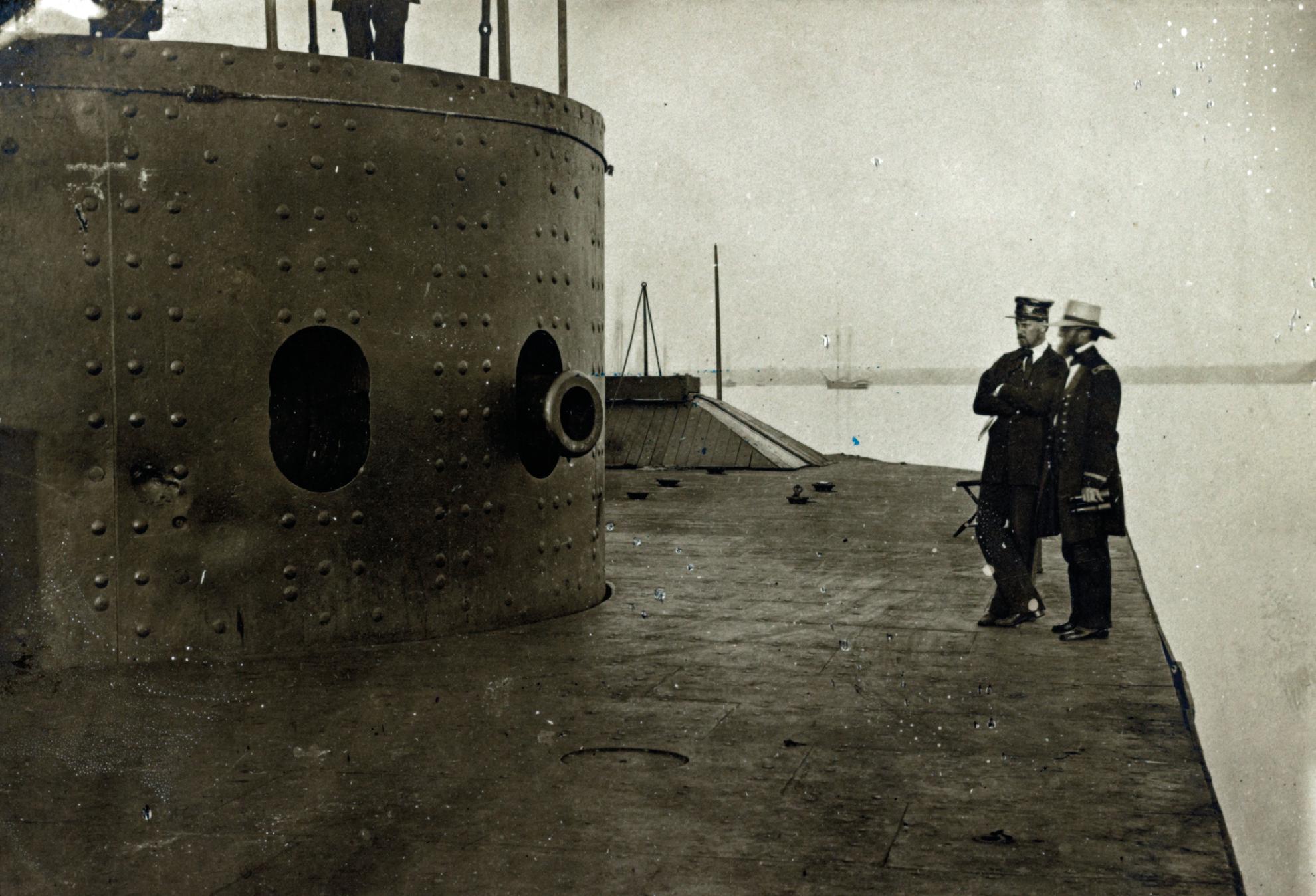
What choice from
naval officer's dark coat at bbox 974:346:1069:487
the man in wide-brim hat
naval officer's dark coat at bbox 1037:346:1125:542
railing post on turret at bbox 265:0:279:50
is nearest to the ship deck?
the man in wide-brim hat

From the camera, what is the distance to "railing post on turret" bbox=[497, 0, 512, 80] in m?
7.23

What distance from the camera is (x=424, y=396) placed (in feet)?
21.6

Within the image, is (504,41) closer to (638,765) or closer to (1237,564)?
(638,765)

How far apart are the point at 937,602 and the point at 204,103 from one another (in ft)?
16.0

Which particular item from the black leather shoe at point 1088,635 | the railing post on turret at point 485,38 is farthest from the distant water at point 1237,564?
the railing post on turret at point 485,38

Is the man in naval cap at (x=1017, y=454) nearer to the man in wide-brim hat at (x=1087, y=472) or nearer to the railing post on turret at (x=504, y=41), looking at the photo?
the man in wide-brim hat at (x=1087, y=472)

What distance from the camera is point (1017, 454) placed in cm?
709

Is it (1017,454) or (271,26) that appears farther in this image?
(1017,454)

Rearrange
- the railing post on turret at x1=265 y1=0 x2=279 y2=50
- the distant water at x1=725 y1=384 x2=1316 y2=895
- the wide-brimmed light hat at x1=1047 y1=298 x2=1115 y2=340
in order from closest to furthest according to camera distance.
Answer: the railing post on turret at x1=265 y1=0 x2=279 y2=50 → the wide-brimmed light hat at x1=1047 y1=298 x2=1115 y2=340 → the distant water at x1=725 y1=384 x2=1316 y2=895

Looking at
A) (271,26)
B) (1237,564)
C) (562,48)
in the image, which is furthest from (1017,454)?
(1237,564)

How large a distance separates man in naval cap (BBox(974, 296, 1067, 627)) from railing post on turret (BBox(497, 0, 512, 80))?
122 inches

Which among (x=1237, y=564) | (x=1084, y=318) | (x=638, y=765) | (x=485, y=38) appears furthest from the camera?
(x=1237, y=564)

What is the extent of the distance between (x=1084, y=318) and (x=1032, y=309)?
354mm

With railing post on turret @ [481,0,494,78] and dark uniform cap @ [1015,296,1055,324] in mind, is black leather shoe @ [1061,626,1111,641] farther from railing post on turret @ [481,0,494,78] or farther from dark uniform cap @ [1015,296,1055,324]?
railing post on turret @ [481,0,494,78]
